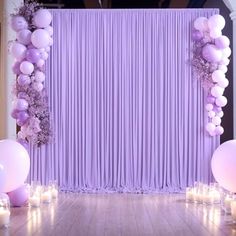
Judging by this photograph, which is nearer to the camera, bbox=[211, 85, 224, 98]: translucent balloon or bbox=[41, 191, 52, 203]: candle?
bbox=[41, 191, 52, 203]: candle

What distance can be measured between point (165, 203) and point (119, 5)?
5.27 metres

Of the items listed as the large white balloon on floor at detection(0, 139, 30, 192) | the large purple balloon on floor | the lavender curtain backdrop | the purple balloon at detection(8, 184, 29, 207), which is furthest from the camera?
the lavender curtain backdrop

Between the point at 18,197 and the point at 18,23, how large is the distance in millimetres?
2843

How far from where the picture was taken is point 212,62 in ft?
25.7

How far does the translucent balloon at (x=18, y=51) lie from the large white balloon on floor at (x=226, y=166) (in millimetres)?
3347

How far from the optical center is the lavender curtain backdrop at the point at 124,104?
26.6 feet

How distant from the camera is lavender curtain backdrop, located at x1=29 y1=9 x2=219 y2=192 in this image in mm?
8109

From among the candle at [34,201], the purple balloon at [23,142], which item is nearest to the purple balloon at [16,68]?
the purple balloon at [23,142]

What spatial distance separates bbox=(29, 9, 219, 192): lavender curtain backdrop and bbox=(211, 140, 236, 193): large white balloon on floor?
5.45 feet

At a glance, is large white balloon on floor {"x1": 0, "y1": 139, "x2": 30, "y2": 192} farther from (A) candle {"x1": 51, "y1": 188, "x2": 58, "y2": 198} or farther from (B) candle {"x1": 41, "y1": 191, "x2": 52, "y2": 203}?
(A) candle {"x1": 51, "y1": 188, "x2": 58, "y2": 198}

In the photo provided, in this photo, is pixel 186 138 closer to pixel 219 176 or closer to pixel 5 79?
pixel 219 176

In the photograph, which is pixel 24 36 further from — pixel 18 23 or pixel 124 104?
pixel 124 104

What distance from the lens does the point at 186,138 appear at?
8109 mm

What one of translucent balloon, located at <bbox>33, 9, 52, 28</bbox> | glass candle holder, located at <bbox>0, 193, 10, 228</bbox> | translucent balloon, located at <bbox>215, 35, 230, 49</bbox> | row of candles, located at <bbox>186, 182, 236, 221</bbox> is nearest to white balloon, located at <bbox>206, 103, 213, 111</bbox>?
translucent balloon, located at <bbox>215, 35, 230, 49</bbox>
